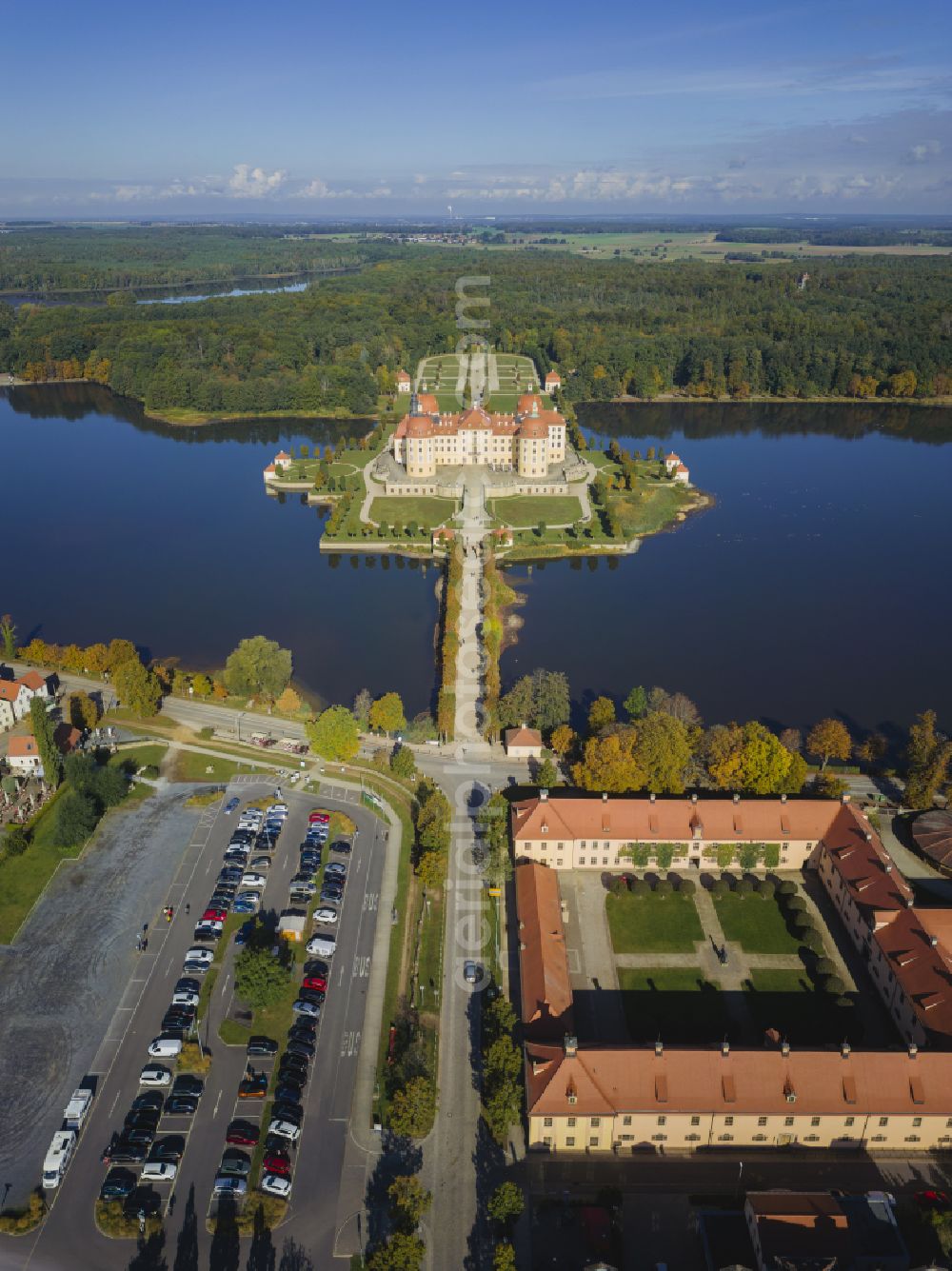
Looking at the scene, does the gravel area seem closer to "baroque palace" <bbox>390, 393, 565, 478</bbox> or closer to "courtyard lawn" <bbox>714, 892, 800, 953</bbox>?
"courtyard lawn" <bbox>714, 892, 800, 953</bbox>

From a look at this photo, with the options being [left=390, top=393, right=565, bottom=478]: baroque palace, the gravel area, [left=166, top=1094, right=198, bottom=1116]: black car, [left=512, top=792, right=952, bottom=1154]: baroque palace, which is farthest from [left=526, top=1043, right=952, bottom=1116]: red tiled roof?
[left=390, top=393, right=565, bottom=478]: baroque palace

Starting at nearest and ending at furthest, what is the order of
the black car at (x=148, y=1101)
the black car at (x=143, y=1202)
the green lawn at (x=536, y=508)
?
the black car at (x=143, y=1202) → the black car at (x=148, y=1101) → the green lawn at (x=536, y=508)

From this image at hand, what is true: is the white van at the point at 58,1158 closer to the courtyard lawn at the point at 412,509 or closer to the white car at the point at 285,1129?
the white car at the point at 285,1129

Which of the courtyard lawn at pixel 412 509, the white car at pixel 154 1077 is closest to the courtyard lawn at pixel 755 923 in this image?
the white car at pixel 154 1077

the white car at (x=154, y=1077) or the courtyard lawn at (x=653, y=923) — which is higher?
the courtyard lawn at (x=653, y=923)

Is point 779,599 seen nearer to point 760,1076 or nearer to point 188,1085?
point 760,1076

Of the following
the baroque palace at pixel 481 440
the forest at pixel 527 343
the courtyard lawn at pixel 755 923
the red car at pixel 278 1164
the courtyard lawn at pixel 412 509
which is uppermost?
the forest at pixel 527 343

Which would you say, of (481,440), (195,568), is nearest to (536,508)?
(481,440)

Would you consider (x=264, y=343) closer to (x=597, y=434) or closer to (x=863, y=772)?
(x=597, y=434)
